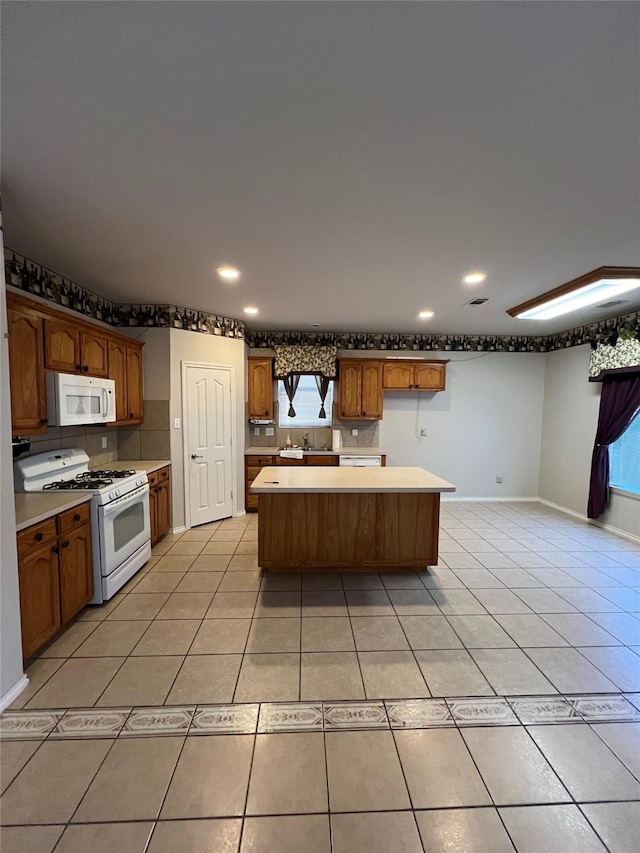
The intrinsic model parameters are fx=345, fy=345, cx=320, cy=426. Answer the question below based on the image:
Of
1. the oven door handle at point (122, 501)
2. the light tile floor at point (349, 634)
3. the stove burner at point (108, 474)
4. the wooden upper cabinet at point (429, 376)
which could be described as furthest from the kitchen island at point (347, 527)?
the wooden upper cabinet at point (429, 376)

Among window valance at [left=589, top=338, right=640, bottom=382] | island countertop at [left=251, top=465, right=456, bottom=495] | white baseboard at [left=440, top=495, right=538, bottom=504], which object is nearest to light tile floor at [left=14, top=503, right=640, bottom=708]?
island countertop at [left=251, top=465, right=456, bottom=495]

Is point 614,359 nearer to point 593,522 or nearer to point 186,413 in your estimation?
point 593,522

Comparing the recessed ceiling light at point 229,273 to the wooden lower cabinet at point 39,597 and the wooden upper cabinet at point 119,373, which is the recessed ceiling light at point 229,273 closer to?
the wooden upper cabinet at point 119,373

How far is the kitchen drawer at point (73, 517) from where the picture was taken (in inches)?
89.7

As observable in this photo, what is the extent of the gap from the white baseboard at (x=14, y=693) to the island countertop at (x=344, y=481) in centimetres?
169

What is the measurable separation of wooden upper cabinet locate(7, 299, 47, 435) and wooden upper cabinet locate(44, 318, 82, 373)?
0.23ft

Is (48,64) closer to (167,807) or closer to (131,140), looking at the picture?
(131,140)

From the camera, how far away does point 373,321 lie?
15.3ft

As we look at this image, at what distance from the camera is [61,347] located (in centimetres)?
269

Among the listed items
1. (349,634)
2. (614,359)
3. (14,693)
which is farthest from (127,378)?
(614,359)

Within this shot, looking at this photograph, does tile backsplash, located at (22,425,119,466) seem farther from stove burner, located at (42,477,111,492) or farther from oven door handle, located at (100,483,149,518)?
oven door handle, located at (100,483,149,518)

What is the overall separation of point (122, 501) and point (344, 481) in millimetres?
1871

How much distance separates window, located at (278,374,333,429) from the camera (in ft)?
17.8

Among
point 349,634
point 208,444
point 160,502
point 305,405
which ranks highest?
point 305,405
